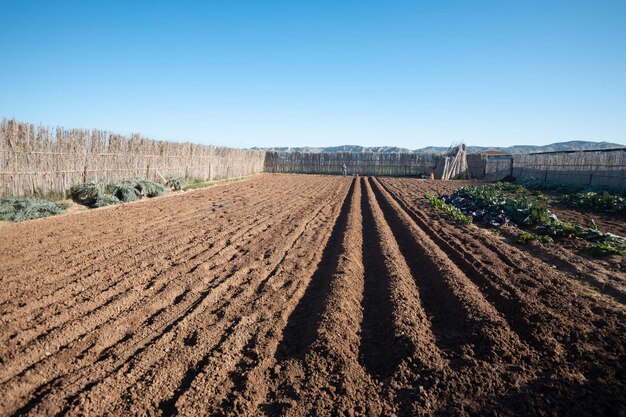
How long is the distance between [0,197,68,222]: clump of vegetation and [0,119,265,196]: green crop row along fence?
104cm

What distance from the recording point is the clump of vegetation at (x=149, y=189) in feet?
47.4

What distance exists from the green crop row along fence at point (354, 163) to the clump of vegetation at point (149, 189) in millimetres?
23262

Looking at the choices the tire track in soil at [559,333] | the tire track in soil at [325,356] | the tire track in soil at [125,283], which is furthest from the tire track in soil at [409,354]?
the tire track in soil at [125,283]

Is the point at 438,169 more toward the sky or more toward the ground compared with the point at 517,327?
more toward the sky

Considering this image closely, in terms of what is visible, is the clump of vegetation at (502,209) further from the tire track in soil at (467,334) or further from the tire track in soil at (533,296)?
the tire track in soil at (467,334)

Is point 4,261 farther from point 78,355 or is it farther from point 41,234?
point 78,355

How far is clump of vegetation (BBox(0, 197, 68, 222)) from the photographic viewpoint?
922cm

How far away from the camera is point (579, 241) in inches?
322

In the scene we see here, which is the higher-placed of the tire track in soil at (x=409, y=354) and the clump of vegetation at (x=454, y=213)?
the clump of vegetation at (x=454, y=213)

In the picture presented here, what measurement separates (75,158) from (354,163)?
27.6m

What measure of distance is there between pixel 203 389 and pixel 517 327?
3.41 meters

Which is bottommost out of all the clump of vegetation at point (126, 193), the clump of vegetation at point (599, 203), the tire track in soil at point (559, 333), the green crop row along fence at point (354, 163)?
the tire track in soil at point (559, 333)

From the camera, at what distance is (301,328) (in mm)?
4121

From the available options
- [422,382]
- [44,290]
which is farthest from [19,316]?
[422,382]
